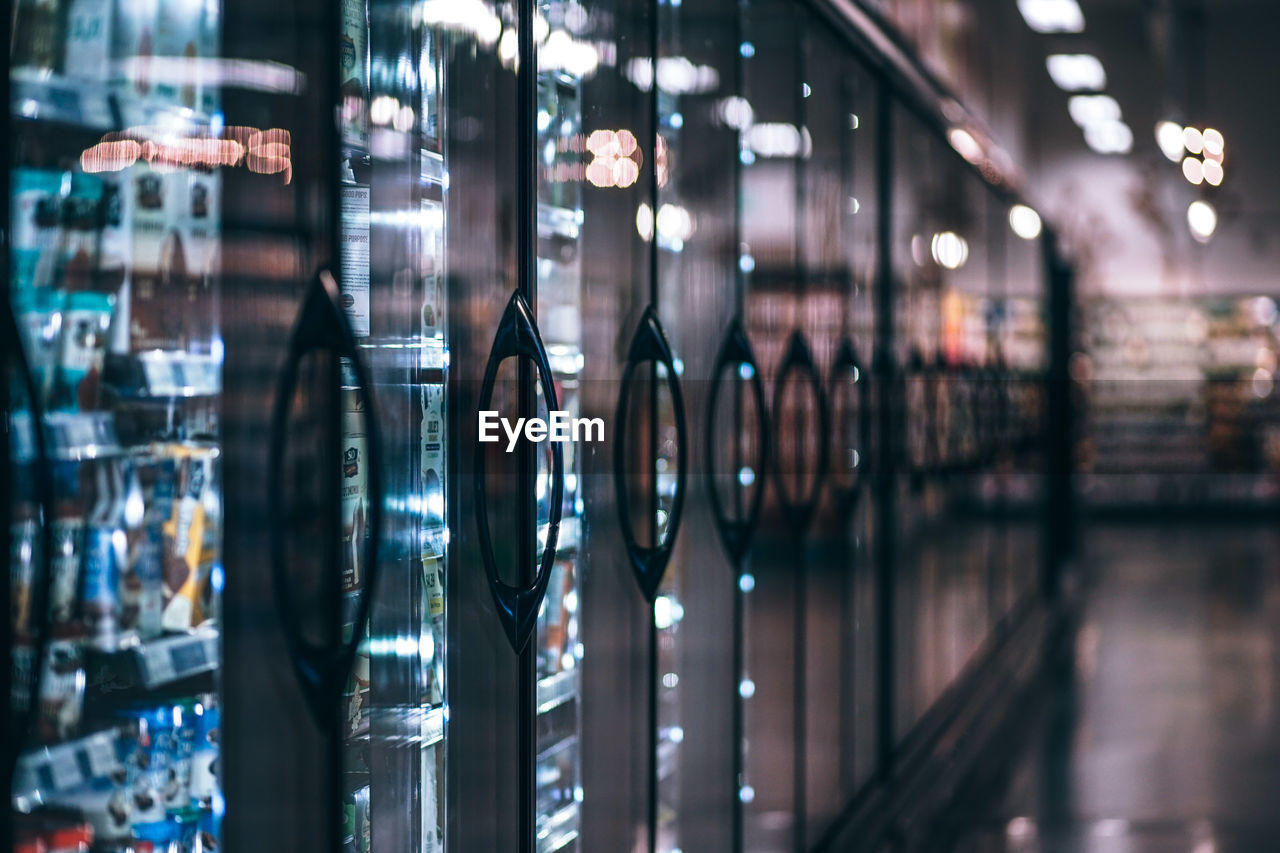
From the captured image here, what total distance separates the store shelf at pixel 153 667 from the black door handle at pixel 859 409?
2.54m

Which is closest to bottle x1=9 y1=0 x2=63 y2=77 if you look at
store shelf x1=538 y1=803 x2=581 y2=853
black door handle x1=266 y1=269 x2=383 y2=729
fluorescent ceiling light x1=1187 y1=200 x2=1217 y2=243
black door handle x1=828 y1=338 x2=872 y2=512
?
black door handle x1=266 y1=269 x2=383 y2=729

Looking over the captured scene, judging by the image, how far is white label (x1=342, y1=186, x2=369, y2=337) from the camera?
145 centimetres

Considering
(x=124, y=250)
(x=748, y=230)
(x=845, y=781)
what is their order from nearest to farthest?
1. (x=124, y=250)
2. (x=748, y=230)
3. (x=845, y=781)

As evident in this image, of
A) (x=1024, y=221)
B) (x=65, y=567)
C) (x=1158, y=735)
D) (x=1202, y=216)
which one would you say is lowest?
(x=1158, y=735)

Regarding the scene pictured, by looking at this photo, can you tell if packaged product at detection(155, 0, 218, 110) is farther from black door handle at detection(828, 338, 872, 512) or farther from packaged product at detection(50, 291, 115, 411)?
black door handle at detection(828, 338, 872, 512)

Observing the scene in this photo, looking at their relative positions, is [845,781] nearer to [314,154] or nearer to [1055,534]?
[314,154]

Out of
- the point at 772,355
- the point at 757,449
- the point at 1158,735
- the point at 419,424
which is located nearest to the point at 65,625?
the point at 419,424

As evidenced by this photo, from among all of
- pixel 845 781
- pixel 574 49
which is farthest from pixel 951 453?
pixel 574 49

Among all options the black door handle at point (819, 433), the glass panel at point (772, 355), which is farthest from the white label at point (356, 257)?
the black door handle at point (819, 433)

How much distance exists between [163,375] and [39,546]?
0.24 meters

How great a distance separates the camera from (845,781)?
3.82 m

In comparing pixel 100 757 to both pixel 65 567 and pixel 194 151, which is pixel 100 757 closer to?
pixel 65 567

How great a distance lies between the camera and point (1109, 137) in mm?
15055

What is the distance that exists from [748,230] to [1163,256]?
13.5 m
